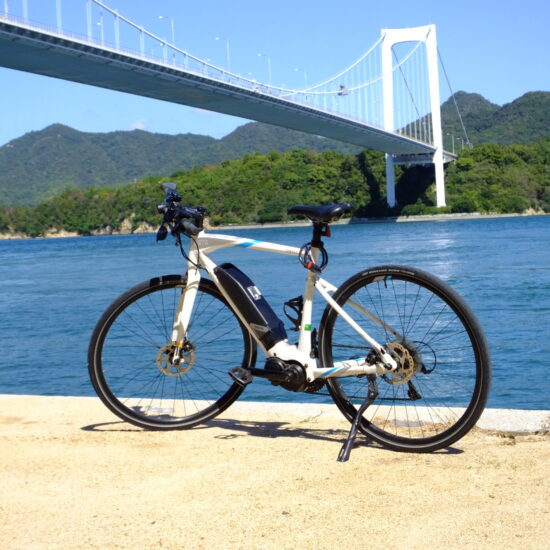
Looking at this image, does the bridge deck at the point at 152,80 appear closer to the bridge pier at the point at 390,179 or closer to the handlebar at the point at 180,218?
the bridge pier at the point at 390,179

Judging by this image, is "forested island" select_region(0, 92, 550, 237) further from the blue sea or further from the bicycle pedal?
the bicycle pedal

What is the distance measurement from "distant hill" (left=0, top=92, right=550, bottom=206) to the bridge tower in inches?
1609

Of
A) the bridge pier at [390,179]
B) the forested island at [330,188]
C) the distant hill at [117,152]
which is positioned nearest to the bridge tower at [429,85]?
the bridge pier at [390,179]

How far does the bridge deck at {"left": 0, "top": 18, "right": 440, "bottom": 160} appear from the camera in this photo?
2592 centimetres

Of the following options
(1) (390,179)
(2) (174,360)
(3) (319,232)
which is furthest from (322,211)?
(1) (390,179)

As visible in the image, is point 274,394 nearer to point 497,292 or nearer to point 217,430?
point 217,430

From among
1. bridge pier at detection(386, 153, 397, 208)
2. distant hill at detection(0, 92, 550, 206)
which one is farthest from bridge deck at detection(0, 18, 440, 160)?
distant hill at detection(0, 92, 550, 206)

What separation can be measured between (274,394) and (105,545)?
4012mm

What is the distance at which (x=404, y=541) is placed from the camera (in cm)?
180

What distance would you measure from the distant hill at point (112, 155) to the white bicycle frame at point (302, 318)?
102m

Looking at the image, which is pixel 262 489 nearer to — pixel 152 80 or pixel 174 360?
pixel 174 360

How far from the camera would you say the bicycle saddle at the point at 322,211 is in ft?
8.29

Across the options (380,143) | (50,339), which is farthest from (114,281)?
(380,143)

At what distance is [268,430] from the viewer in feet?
9.12
